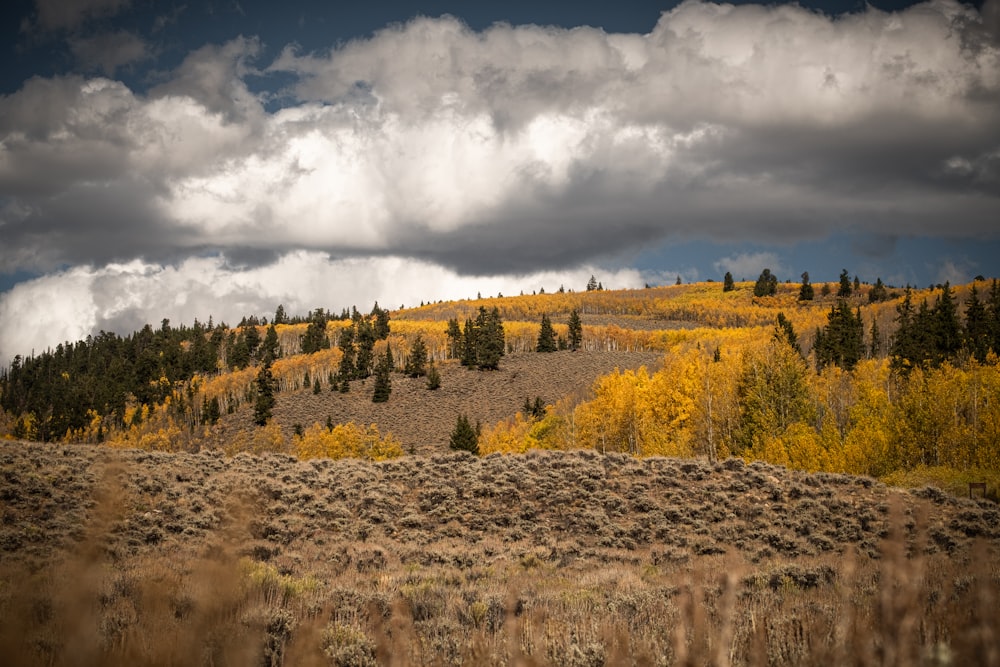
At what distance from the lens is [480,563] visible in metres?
16.2

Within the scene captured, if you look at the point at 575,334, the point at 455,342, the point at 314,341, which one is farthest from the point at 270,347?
the point at 575,334

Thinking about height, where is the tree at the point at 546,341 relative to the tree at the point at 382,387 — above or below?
above

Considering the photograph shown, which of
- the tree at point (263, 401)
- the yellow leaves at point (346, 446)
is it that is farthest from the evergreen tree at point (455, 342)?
the yellow leaves at point (346, 446)

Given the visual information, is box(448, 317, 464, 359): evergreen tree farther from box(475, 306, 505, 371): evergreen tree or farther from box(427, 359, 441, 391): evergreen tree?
box(427, 359, 441, 391): evergreen tree

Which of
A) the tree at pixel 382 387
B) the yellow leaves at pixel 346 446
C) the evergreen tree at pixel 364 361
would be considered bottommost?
the yellow leaves at pixel 346 446

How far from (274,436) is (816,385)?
2942 inches

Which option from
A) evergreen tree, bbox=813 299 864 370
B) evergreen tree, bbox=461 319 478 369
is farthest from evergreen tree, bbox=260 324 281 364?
evergreen tree, bbox=813 299 864 370

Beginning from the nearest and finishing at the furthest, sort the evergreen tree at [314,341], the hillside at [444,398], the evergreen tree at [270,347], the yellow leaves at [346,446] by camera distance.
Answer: the yellow leaves at [346,446] < the hillside at [444,398] < the evergreen tree at [314,341] < the evergreen tree at [270,347]

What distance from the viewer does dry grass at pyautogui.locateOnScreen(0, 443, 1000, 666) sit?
13.8 feet

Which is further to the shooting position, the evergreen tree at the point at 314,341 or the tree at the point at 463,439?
the evergreen tree at the point at 314,341

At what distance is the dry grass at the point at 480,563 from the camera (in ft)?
13.8

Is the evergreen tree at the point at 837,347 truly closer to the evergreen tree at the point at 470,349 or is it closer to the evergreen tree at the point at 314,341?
the evergreen tree at the point at 470,349

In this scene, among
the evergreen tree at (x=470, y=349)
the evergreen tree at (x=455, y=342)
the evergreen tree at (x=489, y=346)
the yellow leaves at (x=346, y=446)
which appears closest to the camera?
the yellow leaves at (x=346, y=446)

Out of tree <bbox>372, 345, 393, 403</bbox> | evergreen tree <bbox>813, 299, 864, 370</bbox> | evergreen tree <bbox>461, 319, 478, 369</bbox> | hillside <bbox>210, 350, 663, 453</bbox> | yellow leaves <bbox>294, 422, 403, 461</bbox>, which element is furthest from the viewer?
evergreen tree <bbox>461, 319, 478, 369</bbox>
